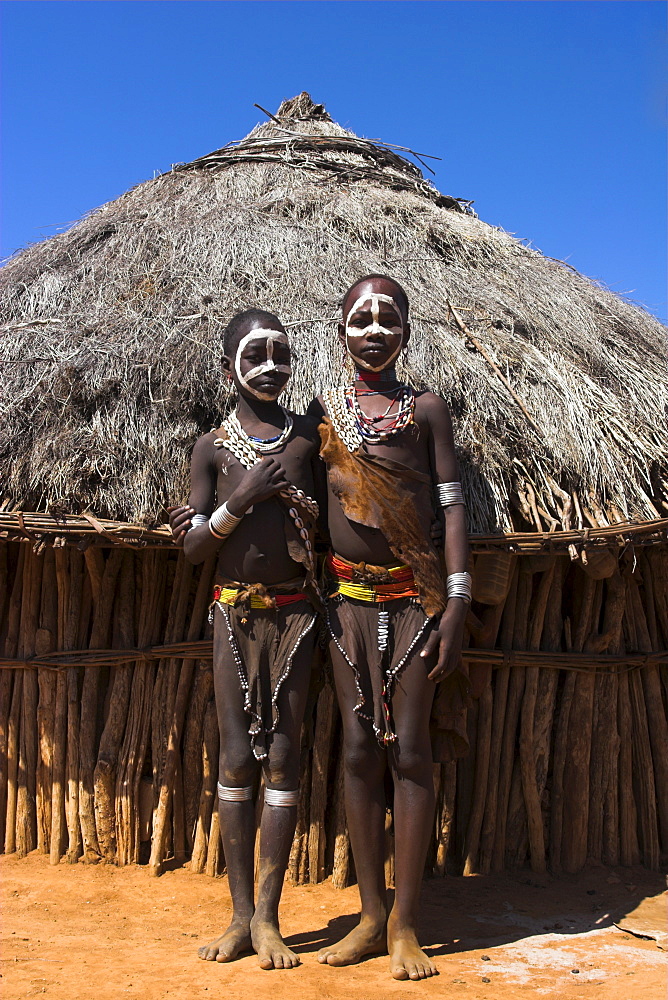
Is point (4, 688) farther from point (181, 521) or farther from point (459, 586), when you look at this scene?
point (459, 586)

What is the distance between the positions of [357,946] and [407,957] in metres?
0.20

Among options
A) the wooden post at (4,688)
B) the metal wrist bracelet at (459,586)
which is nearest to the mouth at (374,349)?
the metal wrist bracelet at (459,586)

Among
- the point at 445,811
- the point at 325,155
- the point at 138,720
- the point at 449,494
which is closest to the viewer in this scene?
the point at 449,494

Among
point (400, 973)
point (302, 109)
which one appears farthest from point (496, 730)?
point (302, 109)

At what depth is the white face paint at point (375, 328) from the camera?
366 centimetres

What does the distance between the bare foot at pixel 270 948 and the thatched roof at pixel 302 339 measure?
1.84m

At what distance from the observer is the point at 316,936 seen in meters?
3.77

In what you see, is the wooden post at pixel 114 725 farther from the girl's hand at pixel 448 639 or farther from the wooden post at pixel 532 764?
the wooden post at pixel 532 764

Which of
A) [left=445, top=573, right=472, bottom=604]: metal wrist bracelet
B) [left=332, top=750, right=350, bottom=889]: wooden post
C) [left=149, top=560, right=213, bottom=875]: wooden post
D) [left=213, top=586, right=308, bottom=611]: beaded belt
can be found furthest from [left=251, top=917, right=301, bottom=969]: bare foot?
[left=445, top=573, right=472, bottom=604]: metal wrist bracelet

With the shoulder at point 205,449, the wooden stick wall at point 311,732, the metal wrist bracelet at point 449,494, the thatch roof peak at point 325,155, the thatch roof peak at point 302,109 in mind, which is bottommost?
the wooden stick wall at point 311,732

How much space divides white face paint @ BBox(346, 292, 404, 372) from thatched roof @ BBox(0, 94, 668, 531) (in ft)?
3.09

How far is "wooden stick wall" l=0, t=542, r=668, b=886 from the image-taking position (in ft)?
14.7

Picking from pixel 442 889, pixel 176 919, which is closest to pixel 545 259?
pixel 442 889

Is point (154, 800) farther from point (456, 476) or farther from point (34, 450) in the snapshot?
point (456, 476)
